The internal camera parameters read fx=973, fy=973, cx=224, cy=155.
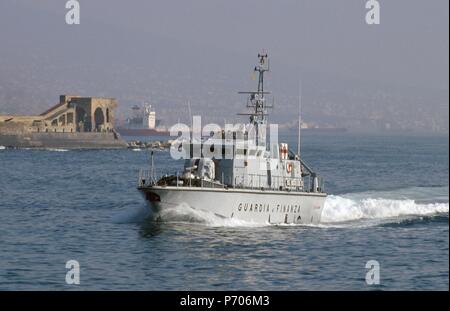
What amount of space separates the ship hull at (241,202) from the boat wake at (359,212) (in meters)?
0.27

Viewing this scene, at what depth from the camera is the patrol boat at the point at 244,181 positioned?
43.8 m

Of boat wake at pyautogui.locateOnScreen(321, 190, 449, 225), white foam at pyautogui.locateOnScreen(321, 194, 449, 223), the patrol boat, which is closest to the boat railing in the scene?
the patrol boat

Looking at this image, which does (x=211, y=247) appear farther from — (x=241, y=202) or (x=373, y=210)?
(x=373, y=210)

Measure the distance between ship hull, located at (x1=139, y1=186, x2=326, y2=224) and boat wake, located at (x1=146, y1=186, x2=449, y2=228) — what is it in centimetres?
27

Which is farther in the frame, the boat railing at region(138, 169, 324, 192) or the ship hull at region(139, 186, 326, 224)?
the boat railing at region(138, 169, 324, 192)

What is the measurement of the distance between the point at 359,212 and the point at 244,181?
39.2ft

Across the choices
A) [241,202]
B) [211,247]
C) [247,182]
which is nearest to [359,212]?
[247,182]

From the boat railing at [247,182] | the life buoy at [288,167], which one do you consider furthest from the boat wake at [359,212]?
the life buoy at [288,167]

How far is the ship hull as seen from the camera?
143ft

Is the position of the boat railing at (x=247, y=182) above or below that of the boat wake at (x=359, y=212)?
above

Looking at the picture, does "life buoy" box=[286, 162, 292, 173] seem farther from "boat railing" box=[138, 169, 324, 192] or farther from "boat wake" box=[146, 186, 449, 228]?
"boat wake" box=[146, 186, 449, 228]

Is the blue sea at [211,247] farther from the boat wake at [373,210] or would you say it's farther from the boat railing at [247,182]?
the boat railing at [247,182]

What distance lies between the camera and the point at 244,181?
46.3 m

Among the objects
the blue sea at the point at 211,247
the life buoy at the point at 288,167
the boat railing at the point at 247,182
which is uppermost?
the life buoy at the point at 288,167
